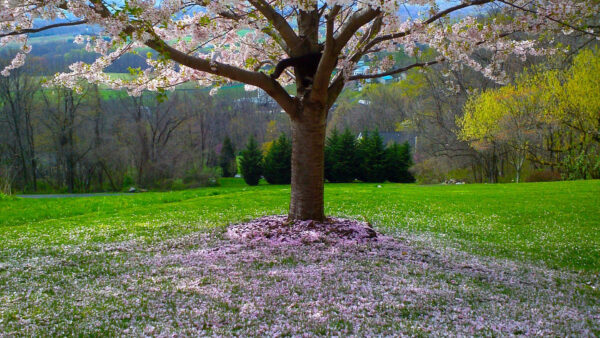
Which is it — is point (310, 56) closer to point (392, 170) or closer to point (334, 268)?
point (334, 268)

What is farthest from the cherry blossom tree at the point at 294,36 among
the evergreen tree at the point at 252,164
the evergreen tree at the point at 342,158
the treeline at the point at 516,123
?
the evergreen tree at the point at 252,164

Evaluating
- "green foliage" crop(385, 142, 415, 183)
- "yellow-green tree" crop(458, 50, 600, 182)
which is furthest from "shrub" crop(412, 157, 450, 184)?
"yellow-green tree" crop(458, 50, 600, 182)

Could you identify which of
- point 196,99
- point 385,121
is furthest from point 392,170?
point 196,99

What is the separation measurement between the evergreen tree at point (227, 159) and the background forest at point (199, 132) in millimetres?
155

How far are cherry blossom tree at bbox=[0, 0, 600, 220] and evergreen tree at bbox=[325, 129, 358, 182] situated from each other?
32.8 metres

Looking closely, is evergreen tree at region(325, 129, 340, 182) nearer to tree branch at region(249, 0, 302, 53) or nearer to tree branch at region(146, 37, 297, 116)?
tree branch at region(249, 0, 302, 53)

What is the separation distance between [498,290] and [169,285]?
420 centimetres

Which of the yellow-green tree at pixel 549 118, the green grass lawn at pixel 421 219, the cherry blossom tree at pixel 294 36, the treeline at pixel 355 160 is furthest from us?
the treeline at pixel 355 160

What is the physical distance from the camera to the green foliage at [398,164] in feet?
145

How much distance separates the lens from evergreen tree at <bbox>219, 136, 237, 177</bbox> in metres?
60.4

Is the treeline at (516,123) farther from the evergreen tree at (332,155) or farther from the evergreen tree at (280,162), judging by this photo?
the evergreen tree at (280,162)

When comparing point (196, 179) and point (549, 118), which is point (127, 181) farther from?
point (549, 118)

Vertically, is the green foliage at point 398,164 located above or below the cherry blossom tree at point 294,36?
below

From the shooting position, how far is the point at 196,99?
6034 cm
